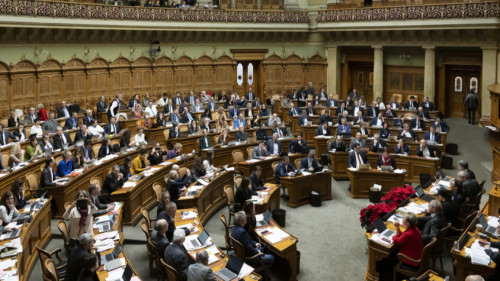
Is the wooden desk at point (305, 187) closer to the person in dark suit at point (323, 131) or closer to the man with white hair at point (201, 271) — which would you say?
the person in dark suit at point (323, 131)

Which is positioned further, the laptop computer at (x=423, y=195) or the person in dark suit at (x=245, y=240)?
the laptop computer at (x=423, y=195)

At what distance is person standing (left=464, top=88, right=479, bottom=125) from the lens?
21.0m

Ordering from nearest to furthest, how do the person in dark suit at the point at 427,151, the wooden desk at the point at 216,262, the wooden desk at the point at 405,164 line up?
the wooden desk at the point at 216,262, the wooden desk at the point at 405,164, the person in dark suit at the point at 427,151

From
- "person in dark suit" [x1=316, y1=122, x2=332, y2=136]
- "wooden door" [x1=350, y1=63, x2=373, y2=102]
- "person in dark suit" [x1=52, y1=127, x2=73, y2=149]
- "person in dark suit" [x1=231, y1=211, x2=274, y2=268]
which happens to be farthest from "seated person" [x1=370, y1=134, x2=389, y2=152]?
"wooden door" [x1=350, y1=63, x2=373, y2=102]

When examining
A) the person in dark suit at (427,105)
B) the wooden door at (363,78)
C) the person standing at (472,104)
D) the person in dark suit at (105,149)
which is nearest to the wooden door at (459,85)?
the person standing at (472,104)

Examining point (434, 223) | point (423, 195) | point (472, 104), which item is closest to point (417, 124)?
point (472, 104)

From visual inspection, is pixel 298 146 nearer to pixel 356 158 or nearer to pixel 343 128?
pixel 356 158

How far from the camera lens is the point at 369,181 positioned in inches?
556

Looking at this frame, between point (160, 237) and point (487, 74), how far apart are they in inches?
735

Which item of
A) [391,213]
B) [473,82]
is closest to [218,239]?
[391,213]

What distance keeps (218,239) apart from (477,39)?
16.9 meters

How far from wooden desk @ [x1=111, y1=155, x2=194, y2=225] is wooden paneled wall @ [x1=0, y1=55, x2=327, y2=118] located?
29.2ft

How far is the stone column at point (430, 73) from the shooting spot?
2331 centimetres

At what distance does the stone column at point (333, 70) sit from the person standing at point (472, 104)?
25.8 feet
